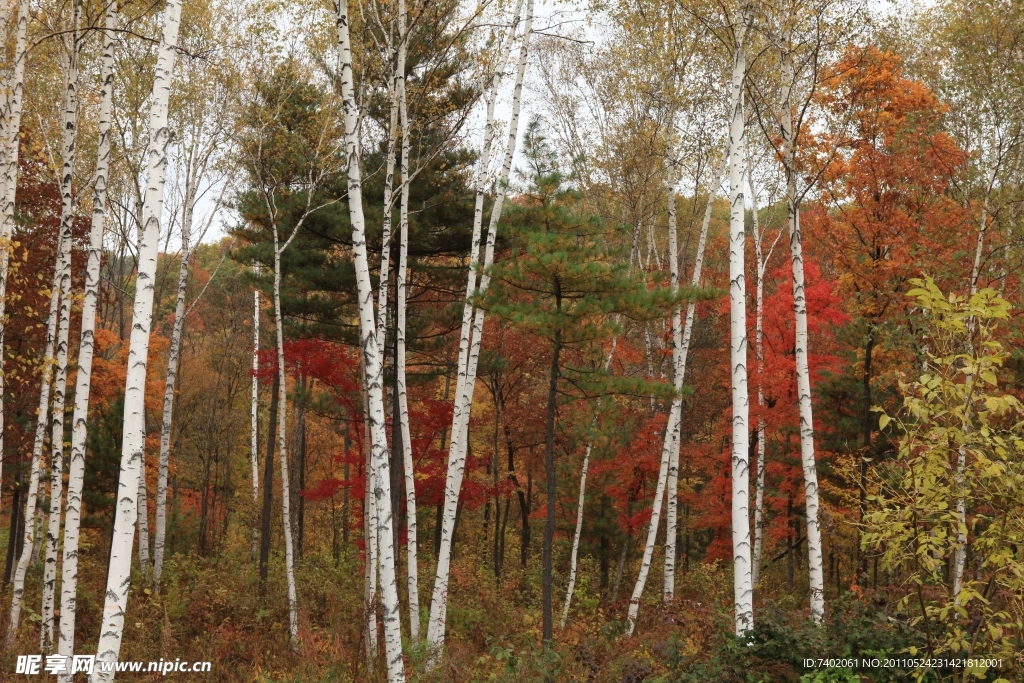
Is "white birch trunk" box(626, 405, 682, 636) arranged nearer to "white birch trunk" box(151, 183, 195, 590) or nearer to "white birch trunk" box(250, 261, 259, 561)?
"white birch trunk" box(151, 183, 195, 590)

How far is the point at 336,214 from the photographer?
42.0ft

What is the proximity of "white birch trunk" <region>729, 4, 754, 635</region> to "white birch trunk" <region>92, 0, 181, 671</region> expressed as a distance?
4939 mm

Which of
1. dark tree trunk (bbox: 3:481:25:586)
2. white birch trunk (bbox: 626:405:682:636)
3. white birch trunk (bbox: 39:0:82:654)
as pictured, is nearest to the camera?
white birch trunk (bbox: 39:0:82:654)

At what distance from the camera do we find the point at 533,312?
9.34 m

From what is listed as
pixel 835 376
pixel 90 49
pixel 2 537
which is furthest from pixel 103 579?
pixel 835 376

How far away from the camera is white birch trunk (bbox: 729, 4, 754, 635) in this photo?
660cm

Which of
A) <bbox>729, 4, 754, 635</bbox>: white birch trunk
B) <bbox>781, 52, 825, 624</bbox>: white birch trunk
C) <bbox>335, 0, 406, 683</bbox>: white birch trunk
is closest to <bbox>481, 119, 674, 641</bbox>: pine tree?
<bbox>781, 52, 825, 624</bbox>: white birch trunk

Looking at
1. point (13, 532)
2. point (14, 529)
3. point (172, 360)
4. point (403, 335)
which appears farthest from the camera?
point (14, 529)

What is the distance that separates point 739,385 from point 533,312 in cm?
327

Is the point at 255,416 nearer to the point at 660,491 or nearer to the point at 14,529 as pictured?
the point at 14,529

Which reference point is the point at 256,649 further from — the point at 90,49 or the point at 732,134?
the point at 732,134

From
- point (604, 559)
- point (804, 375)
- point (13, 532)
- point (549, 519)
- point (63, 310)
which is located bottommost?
point (604, 559)

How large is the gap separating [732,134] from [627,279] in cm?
254

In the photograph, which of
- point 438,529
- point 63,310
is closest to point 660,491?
point 63,310
